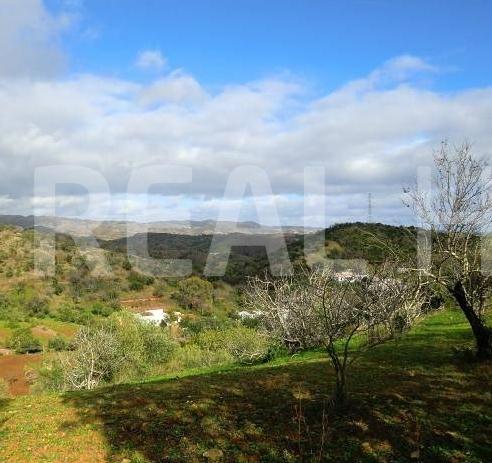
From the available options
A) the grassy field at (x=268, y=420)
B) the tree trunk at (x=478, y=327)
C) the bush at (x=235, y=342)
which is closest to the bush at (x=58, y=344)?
the bush at (x=235, y=342)

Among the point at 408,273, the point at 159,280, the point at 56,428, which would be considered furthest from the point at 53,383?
the point at 159,280

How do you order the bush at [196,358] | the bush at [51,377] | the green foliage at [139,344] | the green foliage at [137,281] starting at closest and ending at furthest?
the bush at [51,377] → the bush at [196,358] → the green foliage at [139,344] → the green foliage at [137,281]

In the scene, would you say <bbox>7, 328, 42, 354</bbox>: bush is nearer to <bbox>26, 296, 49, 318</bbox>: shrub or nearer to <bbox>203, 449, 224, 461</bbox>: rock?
<bbox>26, 296, 49, 318</bbox>: shrub

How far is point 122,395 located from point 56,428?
1970 mm

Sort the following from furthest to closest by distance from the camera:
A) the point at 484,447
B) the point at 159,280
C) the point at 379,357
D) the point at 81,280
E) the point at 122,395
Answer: the point at 159,280
the point at 81,280
the point at 379,357
the point at 122,395
the point at 484,447

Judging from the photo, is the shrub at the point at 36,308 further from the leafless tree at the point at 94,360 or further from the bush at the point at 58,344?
the leafless tree at the point at 94,360

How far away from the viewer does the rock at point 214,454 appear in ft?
18.7

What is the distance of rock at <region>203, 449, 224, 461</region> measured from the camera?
18.7ft

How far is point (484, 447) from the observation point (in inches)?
222

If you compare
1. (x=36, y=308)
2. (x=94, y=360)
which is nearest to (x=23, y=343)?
(x=36, y=308)

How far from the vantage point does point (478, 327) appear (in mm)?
9672

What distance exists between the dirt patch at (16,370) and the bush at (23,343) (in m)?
2.08

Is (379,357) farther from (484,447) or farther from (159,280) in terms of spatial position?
(159,280)

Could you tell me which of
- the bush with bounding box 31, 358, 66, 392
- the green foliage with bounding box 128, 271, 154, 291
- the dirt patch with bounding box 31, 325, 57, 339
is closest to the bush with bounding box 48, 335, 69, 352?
the dirt patch with bounding box 31, 325, 57, 339
